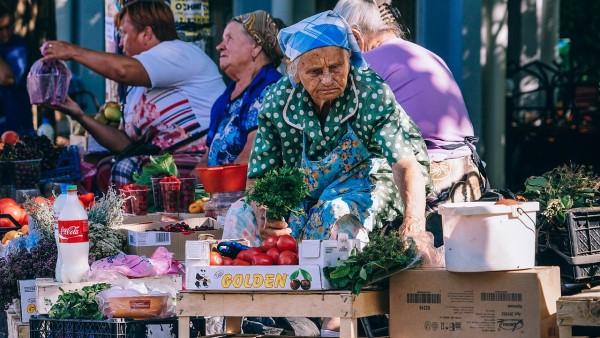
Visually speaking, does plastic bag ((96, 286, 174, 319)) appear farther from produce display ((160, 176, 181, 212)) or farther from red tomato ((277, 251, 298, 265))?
produce display ((160, 176, 181, 212))

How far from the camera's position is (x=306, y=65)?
5.91 m

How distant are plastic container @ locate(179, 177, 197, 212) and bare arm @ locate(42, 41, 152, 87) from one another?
3.44 ft

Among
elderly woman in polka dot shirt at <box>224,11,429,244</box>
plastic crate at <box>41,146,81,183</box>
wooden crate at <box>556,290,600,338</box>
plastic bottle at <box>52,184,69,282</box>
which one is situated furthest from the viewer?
plastic crate at <box>41,146,81,183</box>

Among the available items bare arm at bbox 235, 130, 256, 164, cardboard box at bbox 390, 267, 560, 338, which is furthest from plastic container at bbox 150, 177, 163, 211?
cardboard box at bbox 390, 267, 560, 338

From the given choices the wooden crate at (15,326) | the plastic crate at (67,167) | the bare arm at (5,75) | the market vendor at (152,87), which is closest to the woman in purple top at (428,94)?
the market vendor at (152,87)

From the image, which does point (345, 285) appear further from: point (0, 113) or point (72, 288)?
point (0, 113)

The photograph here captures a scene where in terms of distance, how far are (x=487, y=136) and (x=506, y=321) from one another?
5119 millimetres

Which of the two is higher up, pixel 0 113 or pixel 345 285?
pixel 0 113

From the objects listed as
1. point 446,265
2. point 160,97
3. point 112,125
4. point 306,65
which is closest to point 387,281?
point 446,265

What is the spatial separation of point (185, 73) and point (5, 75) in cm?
273

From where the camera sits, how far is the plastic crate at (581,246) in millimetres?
5656

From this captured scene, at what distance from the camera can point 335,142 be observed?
237 inches

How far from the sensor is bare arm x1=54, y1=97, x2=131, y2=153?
8836mm

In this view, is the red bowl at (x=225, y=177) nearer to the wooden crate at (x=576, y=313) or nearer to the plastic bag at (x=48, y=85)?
the plastic bag at (x=48, y=85)
